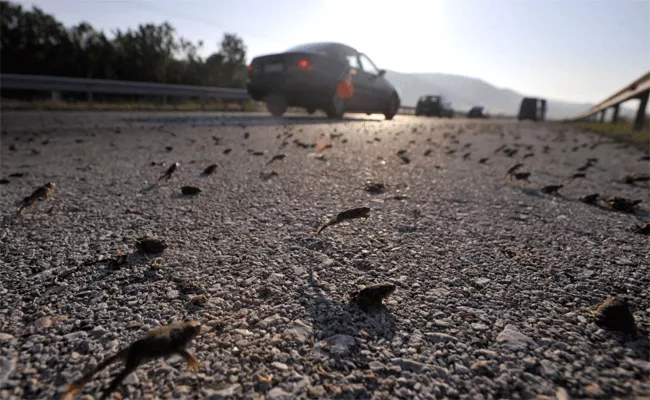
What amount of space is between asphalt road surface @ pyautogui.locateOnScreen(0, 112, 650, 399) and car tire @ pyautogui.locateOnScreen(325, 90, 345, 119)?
801 centimetres

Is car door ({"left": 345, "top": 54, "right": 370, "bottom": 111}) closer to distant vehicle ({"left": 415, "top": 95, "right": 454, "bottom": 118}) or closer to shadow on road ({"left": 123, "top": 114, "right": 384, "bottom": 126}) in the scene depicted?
shadow on road ({"left": 123, "top": 114, "right": 384, "bottom": 126})

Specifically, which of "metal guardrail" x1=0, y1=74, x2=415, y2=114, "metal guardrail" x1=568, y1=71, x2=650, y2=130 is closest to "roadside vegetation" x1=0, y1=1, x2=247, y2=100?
"metal guardrail" x1=0, y1=74, x2=415, y2=114

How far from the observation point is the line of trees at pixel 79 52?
26.6m

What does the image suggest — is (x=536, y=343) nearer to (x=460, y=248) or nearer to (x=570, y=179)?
(x=460, y=248)

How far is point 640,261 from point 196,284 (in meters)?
1.82

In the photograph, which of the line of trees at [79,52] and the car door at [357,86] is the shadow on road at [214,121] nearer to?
the car door at [357,86]

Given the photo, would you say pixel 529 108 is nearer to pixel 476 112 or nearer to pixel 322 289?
pixel 476 112

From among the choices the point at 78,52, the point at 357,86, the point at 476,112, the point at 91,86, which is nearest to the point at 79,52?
the point at 78,52

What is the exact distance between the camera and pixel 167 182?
301cm

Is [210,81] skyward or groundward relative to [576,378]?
skyward

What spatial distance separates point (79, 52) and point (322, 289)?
113 feet

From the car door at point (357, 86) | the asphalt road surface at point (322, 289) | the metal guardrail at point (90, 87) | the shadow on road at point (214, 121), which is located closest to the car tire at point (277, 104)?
the shadow on road at point (214, 121)

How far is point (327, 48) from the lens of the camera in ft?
32.4

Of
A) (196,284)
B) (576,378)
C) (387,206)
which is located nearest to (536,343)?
(576,378)
